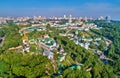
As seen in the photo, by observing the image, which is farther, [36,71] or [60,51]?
[60,51]

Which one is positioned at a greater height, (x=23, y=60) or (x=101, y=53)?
(x=23, y=60)

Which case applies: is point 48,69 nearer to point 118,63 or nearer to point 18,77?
point 18,77

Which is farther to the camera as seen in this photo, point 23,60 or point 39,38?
point 39,38

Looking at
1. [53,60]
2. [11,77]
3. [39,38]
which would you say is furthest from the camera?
[39,38]

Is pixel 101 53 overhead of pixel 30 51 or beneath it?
beneath

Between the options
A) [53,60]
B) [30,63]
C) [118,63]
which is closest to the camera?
[30,63]

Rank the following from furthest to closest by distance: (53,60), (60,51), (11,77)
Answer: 1. (60,51)
2. (53,60)
3. (11,77)

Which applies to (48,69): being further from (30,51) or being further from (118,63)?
(118,63)

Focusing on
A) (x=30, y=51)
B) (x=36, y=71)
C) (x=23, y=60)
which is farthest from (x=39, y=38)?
(x=36, y=71)

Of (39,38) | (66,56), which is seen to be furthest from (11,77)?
(39,38)
